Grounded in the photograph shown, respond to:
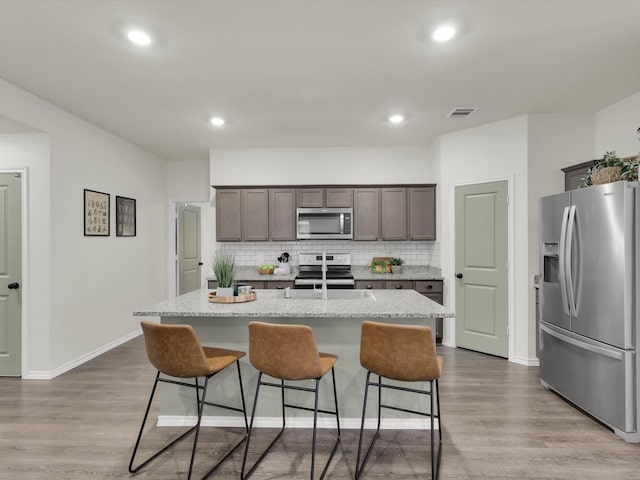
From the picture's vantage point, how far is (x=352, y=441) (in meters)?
2.47

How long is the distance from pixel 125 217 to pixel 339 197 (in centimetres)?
288

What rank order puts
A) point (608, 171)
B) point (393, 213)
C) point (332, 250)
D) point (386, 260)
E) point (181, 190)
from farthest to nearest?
point (181, 190), point (332, 250), point (386, 260), point (393, 213), point (608, 171)

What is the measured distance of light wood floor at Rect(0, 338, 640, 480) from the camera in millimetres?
2166

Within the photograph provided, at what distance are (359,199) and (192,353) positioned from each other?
138 inches

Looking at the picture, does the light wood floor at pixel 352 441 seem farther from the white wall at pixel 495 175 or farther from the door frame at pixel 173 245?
the door frame at pixel 173 245

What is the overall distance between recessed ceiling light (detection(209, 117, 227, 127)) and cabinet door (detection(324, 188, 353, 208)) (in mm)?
1647

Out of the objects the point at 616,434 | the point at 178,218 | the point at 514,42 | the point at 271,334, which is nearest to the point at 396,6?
the point at 514,42

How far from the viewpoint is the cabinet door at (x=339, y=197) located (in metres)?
5.12

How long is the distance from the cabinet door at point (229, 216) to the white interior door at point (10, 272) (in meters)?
2.18

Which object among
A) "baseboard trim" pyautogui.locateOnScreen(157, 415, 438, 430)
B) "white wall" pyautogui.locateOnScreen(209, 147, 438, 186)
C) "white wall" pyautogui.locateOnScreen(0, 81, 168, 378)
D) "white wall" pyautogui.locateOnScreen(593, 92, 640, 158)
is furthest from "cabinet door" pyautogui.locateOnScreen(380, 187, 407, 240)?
"white wall" pyautogui.locateOnScreen(0, 81, 168, 378)

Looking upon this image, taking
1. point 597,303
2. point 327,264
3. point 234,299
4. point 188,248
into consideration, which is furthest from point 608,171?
point 188,248

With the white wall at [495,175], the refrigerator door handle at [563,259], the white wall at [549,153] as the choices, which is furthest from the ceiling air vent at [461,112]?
the refrigerator door handle at [563,259]

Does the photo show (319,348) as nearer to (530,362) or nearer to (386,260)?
(530,362)

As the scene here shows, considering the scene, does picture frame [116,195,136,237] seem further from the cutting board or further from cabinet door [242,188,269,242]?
the cutting board
